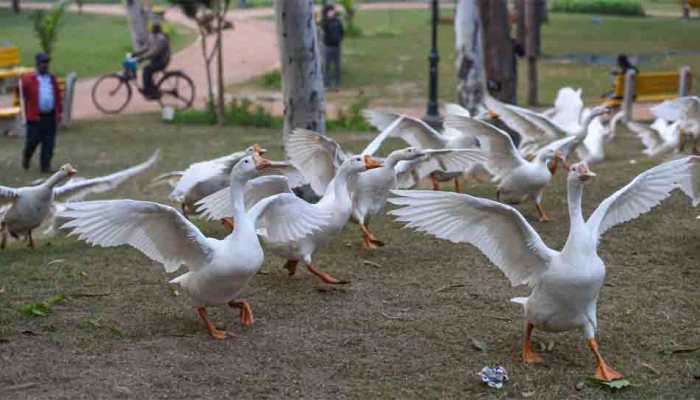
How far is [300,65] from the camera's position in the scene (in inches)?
373

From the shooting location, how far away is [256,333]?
6129 millimetres

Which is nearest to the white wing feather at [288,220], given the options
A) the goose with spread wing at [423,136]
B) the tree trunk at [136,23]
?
the goose with spread wing at [423,136]

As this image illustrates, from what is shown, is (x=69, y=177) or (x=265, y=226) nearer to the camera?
(x=265, y=226)

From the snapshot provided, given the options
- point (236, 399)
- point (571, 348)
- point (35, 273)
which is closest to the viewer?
point (236, 399)

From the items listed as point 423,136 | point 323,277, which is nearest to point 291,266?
point 323,277

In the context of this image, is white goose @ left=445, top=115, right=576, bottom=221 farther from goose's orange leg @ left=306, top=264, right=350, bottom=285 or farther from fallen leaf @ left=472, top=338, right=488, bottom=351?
fallen leaf @ left=472, top=338, right=488, bottom=351

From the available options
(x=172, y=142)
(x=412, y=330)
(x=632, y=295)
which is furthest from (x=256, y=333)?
(x=172, y=142)

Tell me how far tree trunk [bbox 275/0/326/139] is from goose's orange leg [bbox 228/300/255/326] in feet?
11.3

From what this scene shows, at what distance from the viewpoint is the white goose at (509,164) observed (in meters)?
8.91

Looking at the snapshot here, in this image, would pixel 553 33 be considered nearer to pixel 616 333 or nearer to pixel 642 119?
pixel 642 119

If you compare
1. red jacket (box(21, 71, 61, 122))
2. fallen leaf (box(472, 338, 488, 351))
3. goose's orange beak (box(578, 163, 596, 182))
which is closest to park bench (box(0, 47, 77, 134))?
red jacket (box(21, 71, 61, 122))

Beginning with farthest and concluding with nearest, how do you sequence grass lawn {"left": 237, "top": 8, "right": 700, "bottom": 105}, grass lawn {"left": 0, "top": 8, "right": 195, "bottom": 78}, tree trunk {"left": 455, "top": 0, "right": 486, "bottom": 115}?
grass lawn {"left": 0, "top": 8, "right": 195, "bottom": 78} < grass lawn {"left": 237, "top": 8, "right": 700, "bottom": 105} < tree trunk {"left": 455, "top": 0, "right": 486, "bottom": 115}

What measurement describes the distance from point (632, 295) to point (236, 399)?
3168mm

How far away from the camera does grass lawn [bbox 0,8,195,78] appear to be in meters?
24.9
